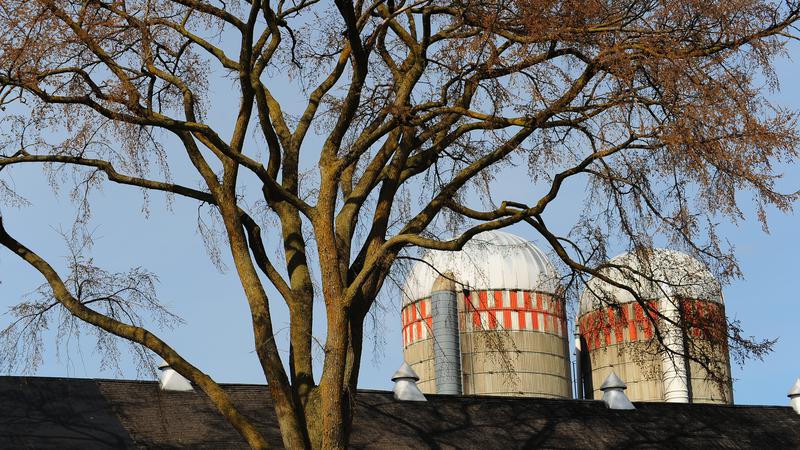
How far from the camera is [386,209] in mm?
14148

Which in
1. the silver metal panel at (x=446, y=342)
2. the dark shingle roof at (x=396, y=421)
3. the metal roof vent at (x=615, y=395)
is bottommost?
the dark shingle roof at (x=396, y=421)

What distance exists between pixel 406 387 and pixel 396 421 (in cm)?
114

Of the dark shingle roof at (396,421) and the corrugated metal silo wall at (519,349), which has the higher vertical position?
the corrugated metal silo wall at (519,349)

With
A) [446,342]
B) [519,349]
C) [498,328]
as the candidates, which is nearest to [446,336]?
[446,342]

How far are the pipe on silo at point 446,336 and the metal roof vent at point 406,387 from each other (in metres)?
13.8

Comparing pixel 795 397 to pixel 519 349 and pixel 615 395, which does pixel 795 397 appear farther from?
pixel 519 349

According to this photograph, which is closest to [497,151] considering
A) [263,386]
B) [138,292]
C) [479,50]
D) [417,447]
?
[479,50]

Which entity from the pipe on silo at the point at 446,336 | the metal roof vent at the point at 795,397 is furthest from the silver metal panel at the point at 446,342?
the metal roof vent at the point at 795,397

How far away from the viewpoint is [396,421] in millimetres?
19156

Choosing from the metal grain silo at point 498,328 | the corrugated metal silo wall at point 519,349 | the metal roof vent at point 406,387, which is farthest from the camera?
the corrugated metal silo wall at point 519,349

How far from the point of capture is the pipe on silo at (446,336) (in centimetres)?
3506

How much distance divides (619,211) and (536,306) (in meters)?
22.3

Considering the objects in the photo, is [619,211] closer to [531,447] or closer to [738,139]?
[738,139]

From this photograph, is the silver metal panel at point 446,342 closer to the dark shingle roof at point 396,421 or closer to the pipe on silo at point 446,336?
the pipe on silo at point 446,336
